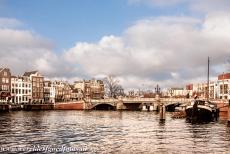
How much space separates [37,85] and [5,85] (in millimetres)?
24997

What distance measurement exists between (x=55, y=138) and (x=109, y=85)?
133335 mm

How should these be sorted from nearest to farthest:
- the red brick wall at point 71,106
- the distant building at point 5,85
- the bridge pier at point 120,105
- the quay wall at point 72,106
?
the bridge pier at point 120,105 < the quay wall at point 72,106 < the red brick wall at point 71,106 < the distant building at point 5,85

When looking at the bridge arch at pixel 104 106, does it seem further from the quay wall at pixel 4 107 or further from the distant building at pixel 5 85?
the distant building at pixel 5 85

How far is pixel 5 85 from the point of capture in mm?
167875

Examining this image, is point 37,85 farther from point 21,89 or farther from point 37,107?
point 37,107

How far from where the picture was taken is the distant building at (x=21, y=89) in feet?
586

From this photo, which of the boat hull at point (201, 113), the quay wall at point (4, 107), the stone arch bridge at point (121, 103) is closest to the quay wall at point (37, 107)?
the quay wall at point (4, 107)

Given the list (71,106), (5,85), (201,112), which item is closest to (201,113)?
(201,112)

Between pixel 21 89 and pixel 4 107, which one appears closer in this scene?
pixel 4 107

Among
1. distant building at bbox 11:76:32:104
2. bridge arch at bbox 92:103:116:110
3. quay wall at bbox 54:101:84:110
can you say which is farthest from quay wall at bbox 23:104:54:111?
distant building at bbox 11:76:32:104

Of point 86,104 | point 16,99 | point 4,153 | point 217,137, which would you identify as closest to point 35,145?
point 4,153

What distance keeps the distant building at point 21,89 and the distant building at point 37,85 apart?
7.74 ft

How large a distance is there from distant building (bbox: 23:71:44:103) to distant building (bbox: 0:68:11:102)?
1988 centimetres

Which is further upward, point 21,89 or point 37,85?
point 37,85
